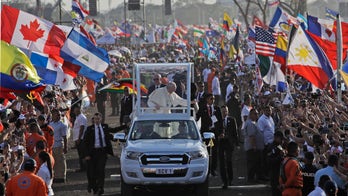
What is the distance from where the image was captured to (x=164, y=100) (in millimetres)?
19812

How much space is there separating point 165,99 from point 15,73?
435 cm

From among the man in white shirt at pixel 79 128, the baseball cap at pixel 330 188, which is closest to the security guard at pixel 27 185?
the baseball cap at pixel 330 188

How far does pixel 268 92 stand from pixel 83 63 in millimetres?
6417

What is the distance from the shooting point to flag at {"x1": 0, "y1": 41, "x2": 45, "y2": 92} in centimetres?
1612

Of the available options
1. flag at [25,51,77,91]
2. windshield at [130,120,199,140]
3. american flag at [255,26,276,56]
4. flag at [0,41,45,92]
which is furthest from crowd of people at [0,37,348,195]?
american flag at [255,26,276,56]

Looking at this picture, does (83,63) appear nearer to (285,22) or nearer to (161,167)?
(161,167)

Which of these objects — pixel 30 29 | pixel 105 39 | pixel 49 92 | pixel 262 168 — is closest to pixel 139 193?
pixel 262 168

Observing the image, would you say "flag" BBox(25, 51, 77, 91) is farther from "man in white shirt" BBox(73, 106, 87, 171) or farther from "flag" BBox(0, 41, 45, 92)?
"flag" BBox(0, 41, 45, 92)

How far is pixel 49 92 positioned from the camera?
2633 centimetres

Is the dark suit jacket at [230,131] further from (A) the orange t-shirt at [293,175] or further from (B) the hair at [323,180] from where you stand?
(B) the hair at [323,180]

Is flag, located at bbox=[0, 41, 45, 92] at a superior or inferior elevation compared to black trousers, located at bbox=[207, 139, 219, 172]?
superior

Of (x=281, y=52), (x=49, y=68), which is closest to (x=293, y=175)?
(x=49, y=68)

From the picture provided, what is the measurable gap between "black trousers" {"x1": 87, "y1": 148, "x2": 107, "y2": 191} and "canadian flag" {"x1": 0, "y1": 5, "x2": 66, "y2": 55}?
130 inches

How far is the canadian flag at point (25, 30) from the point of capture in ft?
66.7
